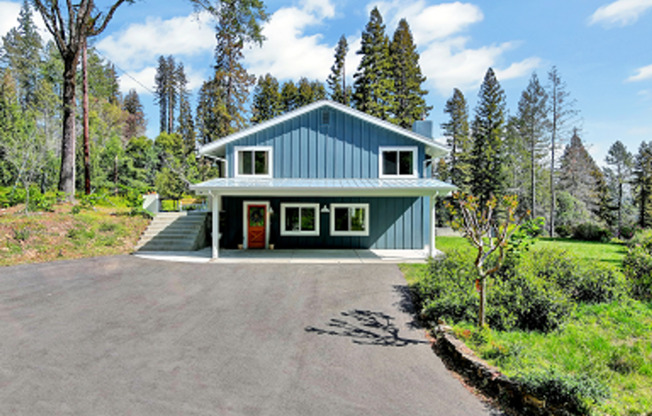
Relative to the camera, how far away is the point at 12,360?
4.18 m

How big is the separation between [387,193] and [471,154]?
22070 mm

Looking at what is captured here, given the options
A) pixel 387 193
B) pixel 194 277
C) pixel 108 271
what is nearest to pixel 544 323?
pixel 387 193

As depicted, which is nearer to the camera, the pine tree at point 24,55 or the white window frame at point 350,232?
the white window frame at point 350,232

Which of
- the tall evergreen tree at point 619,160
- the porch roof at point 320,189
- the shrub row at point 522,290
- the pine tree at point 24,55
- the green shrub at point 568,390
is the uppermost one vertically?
the pine tree at point 24,55

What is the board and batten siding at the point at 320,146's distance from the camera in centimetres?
1328

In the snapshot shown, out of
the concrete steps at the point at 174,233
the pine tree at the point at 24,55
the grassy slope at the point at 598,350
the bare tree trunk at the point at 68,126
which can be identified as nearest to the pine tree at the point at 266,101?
the bare tree trunk at the point at 68,126

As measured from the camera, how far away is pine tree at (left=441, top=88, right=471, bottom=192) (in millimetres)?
30688

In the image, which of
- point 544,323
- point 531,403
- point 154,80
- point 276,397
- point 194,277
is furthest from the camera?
point 154,80

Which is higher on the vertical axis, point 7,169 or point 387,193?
point 7,169

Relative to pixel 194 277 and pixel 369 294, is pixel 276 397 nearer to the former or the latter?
pixel 369 294

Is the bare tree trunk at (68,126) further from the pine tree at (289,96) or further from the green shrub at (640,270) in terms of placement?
the pine tree at (289,96)

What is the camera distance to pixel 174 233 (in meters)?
13.4

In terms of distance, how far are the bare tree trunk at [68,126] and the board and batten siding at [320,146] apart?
8407mm

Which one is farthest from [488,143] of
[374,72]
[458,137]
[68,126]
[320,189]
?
[68,126]
